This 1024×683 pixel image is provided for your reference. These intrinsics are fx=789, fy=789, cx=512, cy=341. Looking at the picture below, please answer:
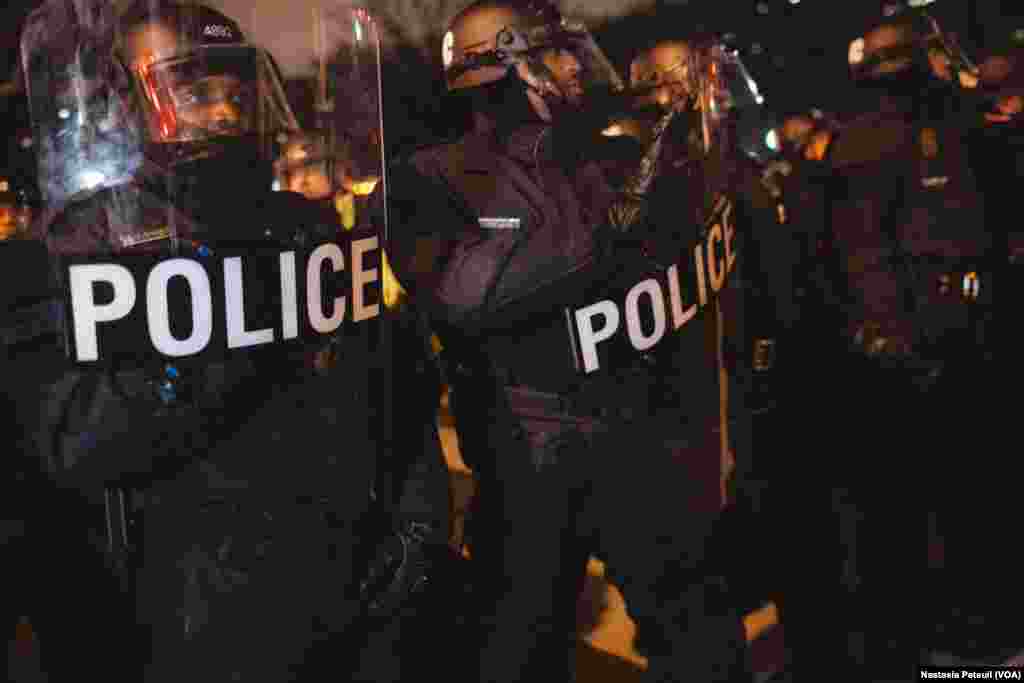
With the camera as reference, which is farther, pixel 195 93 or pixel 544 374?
pixel 544 374

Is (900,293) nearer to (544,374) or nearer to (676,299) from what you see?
(676,299)

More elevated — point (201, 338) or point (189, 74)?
point (189, 74)

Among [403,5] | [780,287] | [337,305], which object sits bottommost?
[780,287]

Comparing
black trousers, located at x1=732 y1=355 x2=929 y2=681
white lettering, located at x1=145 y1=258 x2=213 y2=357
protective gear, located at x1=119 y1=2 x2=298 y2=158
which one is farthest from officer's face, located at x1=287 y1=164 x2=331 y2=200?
black trousers, located at x1=732 y1=355 x2=929 y2=681

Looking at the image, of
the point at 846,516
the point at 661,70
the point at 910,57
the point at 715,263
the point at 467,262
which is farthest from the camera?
the point at 910,57

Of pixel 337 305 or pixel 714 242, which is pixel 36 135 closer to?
pixel 337 305

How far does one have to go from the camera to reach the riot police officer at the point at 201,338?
1.22 meters

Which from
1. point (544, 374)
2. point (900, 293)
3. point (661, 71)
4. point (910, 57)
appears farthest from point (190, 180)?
point (910, 57)

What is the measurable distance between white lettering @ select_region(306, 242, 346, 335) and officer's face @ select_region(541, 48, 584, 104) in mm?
924

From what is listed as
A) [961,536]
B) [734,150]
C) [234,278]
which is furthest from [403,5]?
[961,536]

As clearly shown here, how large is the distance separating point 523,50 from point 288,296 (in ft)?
3.37

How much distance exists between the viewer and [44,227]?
1225 mm

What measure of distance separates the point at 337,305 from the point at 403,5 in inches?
89.6

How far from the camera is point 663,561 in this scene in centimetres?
199
